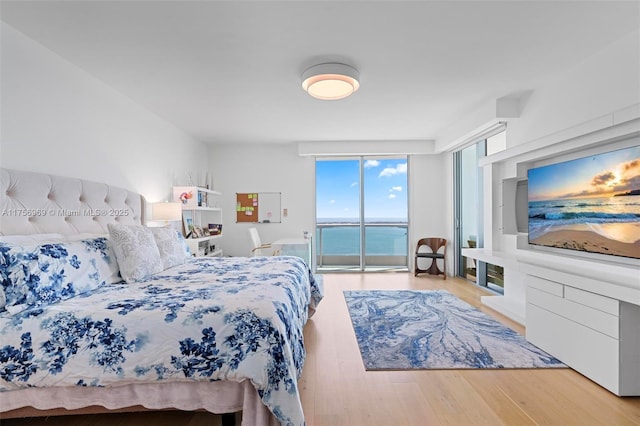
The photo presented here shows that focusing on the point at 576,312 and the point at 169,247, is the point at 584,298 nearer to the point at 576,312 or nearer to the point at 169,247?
the point at 576,312

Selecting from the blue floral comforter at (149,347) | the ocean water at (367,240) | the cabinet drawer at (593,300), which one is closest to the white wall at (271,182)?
the ocean water at (367,240)

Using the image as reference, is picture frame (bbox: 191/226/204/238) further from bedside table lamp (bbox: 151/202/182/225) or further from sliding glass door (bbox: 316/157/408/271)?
sliding glass door (bbox: 316/157/408/271)

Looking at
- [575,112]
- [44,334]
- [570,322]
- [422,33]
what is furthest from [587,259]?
[44,334]

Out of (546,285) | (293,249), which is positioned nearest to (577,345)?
(546,285)

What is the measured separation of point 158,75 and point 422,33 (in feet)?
7.59

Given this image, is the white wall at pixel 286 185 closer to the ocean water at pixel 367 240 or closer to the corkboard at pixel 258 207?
the corkboard at pixel 258 207

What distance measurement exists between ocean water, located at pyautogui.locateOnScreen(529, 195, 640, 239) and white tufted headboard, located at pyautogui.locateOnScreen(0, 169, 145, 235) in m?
4.13

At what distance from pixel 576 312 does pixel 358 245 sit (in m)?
4.31

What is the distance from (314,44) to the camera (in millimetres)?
2500

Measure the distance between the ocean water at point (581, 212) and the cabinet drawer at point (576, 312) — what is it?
2.37 feet

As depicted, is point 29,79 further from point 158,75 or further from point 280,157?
point 280,157

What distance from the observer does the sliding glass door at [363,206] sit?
21.0 feet

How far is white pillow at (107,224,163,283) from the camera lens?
235 centimetres

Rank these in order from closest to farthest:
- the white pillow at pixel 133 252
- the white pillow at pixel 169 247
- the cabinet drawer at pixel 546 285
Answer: the white pillow at pixel 133 252, the cabinet drawer at pixel 546 285, the white pillow at pixel 169 247
